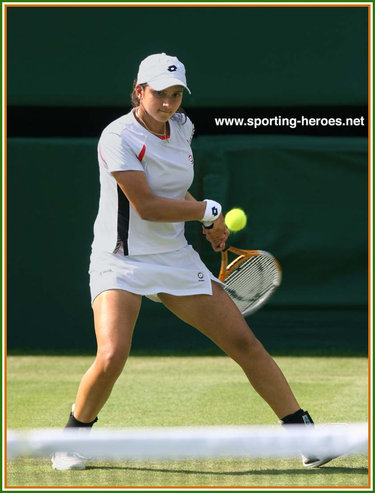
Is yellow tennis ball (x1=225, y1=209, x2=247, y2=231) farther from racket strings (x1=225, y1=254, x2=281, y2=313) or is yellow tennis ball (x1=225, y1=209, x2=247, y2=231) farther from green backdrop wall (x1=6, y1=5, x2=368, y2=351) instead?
green backdrop wall (x1=6, y1=5, x2=368, y2=351)

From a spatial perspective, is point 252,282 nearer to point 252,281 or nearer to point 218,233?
point 252,281

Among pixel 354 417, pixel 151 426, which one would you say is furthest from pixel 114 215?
pixel 354 417

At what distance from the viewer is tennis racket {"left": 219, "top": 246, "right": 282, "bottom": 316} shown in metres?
4.10

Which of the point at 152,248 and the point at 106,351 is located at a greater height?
the point at 152,248

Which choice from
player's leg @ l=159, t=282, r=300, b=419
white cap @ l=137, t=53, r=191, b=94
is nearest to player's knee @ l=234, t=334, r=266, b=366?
player's leg @ l=159, t=282, r=300, b=419

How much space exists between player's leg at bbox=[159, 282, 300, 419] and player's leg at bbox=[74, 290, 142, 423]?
7.5 inches

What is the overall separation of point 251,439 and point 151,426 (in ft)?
8.42

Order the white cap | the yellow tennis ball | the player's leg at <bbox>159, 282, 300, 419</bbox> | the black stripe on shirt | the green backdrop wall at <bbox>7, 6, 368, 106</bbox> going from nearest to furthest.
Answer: the white cap
the black stripe on shirt
the player's leg at <bbox>159, 282, 300, 419</bbox>
the yellow tennis ball
the green backdrop wall at <bbox>7, 6, 368, 106</bbox>

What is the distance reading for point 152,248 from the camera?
3.64 m

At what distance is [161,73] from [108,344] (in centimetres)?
98

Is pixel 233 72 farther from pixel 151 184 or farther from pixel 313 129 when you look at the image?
pixel 151 184

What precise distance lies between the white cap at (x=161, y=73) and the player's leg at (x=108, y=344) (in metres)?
0.76

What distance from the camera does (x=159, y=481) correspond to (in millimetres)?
3570

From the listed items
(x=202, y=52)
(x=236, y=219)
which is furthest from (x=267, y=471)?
(x=202, y=52)
